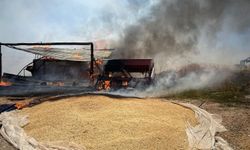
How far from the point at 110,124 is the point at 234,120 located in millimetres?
4701

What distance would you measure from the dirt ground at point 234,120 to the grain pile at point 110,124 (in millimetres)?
1051

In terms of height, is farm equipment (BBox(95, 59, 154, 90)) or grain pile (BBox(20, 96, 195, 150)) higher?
farm equipment (BBox(95, 59, 154, 90))

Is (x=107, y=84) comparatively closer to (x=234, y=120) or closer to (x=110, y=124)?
(x=234, y=120)

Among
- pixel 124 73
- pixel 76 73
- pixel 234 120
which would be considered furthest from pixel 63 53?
pixel 234 120

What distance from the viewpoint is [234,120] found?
32.8 feet

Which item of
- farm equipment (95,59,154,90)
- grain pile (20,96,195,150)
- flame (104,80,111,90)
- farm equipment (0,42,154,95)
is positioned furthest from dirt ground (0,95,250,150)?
flame (104,80,111,90)

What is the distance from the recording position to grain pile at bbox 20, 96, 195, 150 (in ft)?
21.3

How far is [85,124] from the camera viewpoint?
23.6 feet

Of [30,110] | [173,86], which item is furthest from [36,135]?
→ [173,86]

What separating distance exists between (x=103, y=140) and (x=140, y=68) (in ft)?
36.8

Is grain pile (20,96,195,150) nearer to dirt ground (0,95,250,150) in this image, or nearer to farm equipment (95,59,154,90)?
dirt ground (0,95,250,150)

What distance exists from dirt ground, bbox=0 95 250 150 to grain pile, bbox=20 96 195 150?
105 centimetres

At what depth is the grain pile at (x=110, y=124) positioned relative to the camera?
6496mm

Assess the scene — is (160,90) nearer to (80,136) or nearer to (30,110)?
(30,110)
